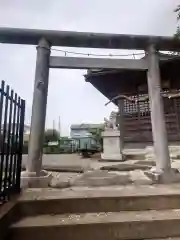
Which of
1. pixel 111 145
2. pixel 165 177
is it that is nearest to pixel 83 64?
pixel 165 177

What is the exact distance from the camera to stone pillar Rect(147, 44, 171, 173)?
14.3 ft

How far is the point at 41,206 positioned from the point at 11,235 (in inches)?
21.5

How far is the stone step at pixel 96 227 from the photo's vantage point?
7.56 feet

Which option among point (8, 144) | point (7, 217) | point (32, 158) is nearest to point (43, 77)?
point (32, 158)

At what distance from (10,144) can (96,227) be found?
1.44 metres

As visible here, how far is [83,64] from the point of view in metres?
4.67

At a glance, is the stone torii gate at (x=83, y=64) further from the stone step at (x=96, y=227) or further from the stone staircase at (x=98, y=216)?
the stone step at (x=96, y=227)

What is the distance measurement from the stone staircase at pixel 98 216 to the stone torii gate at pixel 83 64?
117 cm

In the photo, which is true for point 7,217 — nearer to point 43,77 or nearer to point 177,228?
point 177,228

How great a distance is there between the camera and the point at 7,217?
2.28 metres

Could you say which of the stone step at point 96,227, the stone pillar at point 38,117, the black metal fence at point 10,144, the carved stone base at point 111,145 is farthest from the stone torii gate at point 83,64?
the carved stone base at point 111,145

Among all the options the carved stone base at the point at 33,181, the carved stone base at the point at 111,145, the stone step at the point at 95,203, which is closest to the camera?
the stone step at the point at 95,203

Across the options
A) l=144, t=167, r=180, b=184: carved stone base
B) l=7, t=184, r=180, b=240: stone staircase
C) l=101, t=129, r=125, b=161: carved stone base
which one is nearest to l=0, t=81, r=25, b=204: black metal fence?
l=7, t=184, r=180, b=240: stone staircase

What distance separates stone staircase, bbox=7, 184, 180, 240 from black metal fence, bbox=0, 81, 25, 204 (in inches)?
10.1
